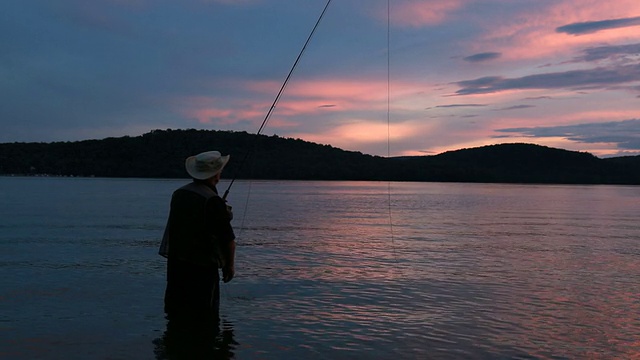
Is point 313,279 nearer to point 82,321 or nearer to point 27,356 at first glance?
point 82,321

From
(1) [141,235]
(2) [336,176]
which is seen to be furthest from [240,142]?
(1) [141,235]

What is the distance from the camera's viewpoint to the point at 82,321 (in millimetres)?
8484

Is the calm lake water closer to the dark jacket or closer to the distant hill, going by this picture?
the dark jacket

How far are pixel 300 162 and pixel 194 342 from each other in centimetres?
16590

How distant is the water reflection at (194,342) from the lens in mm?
6972

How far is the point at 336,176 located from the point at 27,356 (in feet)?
556

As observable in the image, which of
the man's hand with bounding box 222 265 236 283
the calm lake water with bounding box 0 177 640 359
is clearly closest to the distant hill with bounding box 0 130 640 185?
the calm lake water with bounding box 0 177 640 359

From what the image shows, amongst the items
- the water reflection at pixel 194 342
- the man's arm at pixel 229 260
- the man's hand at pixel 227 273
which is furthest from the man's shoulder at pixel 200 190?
the water reflection at pixel 194 342

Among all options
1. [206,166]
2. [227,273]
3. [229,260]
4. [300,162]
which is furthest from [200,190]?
[300,162]

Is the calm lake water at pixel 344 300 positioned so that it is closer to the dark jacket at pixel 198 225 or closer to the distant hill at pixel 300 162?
the dark jacket at pixel 198 225

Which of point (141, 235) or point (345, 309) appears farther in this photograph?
point (141, 235)

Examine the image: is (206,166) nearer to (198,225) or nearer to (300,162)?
(198,225)

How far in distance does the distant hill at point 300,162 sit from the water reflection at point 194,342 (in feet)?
466

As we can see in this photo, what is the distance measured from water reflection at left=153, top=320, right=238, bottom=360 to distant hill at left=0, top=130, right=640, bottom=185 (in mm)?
142018
